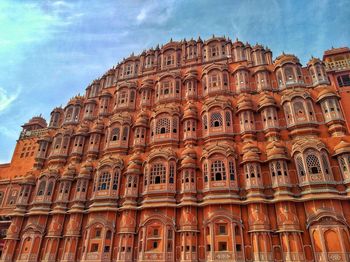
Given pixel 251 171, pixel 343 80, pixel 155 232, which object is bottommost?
pixel 155 232

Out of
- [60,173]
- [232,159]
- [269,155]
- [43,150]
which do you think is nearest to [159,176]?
[232,159]

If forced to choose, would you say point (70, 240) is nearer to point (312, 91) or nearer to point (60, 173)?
point (60, 173)

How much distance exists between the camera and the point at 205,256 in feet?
65.8

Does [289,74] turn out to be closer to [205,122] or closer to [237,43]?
[237,43]

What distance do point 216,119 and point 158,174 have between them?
26.4ft

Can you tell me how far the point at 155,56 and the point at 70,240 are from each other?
2435 cm

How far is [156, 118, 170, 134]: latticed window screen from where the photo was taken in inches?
1069

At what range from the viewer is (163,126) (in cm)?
2745

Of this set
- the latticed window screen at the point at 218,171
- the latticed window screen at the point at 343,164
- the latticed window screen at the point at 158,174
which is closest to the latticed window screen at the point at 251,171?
the latticed window screen at the point at 218,171

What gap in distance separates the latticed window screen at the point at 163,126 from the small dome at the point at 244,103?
748cm

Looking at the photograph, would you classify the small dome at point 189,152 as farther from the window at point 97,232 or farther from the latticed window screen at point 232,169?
the window at point 97,232

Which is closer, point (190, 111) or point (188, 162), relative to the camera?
point (188, 162)

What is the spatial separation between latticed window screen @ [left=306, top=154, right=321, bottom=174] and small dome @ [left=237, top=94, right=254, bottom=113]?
280 inches

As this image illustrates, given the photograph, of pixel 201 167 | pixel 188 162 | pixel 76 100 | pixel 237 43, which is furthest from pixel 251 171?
pixel 76 100
